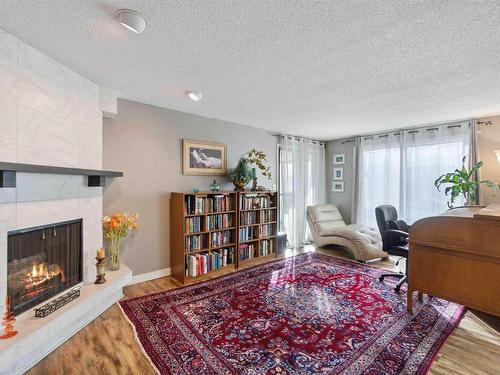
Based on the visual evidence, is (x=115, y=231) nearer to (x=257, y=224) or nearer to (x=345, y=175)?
(x=257, y=224)

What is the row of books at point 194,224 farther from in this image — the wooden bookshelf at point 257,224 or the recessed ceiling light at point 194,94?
the recessed ceiling light at point 194,94

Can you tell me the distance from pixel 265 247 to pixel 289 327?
6.75ft

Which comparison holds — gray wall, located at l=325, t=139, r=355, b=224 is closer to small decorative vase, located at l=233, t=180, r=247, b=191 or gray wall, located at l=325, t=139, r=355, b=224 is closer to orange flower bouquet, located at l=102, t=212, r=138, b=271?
small decorative vase, located at l=233, t=180, r=247, b=191

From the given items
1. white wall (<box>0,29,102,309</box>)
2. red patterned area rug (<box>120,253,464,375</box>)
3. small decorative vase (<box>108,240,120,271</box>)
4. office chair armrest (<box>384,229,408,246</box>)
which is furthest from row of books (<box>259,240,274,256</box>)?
white wall (<box>0,29,102,309</box>)

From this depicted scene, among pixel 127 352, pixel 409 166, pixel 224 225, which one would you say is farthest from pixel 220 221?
pixel 409 166

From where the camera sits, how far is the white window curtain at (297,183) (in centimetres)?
492

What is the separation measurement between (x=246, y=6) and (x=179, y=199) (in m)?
2.38

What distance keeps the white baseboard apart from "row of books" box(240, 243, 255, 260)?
1.13 meters

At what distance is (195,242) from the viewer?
11.0ft

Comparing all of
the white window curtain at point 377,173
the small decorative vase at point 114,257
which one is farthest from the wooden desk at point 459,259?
the small decorative vase at point 114,257

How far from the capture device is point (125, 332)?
2.09 meters

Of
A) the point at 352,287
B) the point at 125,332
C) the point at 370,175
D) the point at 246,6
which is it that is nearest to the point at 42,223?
the point at 125,332

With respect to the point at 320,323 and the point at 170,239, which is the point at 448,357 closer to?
the point at 320,323

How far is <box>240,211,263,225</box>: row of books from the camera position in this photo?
12.9 ft
